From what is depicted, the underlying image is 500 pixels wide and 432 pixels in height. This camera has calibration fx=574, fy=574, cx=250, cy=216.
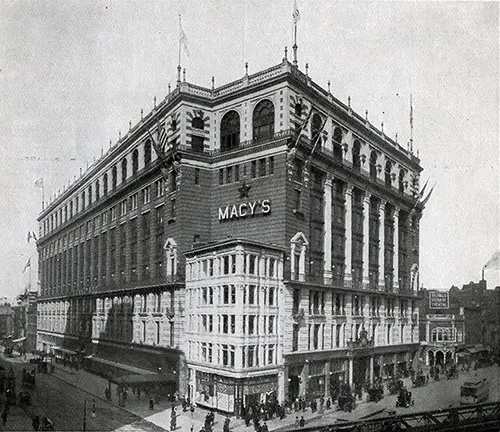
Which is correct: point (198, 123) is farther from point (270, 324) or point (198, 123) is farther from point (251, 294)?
point (270, 324)

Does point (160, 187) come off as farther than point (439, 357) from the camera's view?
No

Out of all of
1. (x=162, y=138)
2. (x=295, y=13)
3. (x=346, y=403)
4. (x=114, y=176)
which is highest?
(x=295, y=13)

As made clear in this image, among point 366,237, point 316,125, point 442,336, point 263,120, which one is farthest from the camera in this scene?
point 442,336

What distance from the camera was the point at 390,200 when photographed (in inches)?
2803

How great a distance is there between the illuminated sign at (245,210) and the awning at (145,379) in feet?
50.4

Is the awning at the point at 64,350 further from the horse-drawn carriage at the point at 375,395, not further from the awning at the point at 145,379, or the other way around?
the horse-drawn carriage at the point at 375,395

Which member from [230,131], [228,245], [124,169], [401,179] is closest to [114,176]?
[124,169]

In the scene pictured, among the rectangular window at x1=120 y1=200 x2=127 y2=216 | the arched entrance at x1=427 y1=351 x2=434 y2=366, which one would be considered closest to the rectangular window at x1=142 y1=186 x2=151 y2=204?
the rectangular window at x1=120 y1=200 x2=127 y2=216

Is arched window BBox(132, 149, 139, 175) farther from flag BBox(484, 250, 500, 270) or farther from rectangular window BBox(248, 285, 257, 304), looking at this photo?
flag BBox(484, 250, 500, 270)

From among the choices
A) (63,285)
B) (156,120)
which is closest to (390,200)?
(156,120)

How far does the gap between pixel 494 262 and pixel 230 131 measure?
26555 millimetres

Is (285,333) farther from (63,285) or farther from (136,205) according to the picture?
(63,285)

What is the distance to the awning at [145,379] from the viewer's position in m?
49.2

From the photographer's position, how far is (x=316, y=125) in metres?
55.9
